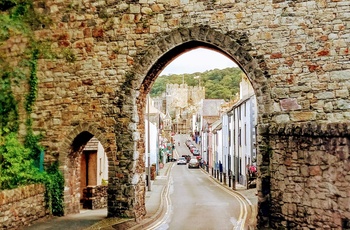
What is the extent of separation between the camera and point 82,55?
12383 mm

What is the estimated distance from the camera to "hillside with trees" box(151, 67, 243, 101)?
111 m

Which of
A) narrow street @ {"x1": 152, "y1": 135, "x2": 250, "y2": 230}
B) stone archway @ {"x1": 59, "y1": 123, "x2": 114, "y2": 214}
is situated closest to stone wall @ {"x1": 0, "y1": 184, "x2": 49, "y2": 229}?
stone archway @ {"x1": 59, "y1": 123, "x2": 114, "y2": 214}

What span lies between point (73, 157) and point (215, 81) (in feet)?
396

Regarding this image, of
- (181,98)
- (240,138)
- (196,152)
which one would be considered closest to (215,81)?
(181,98)

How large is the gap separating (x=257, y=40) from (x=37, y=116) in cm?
601

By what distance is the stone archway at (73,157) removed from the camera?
12.2m

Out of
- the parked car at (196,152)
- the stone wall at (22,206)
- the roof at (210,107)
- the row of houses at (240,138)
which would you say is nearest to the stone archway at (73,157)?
the stone wall at (22,206)

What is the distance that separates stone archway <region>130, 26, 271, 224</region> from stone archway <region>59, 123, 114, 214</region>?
1166 mm

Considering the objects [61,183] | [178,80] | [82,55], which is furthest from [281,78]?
[178,80]

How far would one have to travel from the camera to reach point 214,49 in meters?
12.3

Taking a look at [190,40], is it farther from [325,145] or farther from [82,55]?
[325,145]

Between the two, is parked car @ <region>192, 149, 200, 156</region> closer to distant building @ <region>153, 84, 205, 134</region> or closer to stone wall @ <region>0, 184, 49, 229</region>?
distant building @ <region>153, 84, 205, 134</region>

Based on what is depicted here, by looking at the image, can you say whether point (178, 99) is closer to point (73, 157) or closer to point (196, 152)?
point (196, 152)

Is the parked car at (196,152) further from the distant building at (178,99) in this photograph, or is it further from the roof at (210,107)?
the distant building at (178,99)
